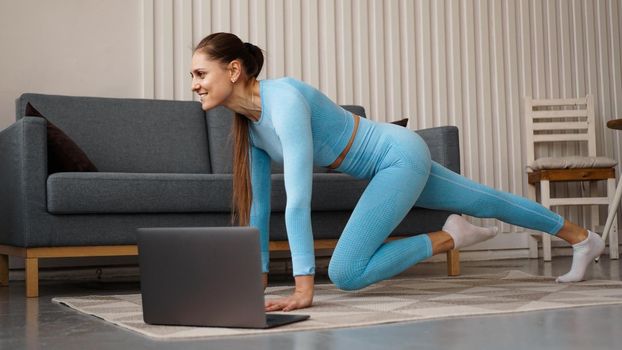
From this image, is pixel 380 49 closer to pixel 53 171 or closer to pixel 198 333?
pixel 53 171

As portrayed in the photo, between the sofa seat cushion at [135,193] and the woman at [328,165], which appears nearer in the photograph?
the woman at [328,165]

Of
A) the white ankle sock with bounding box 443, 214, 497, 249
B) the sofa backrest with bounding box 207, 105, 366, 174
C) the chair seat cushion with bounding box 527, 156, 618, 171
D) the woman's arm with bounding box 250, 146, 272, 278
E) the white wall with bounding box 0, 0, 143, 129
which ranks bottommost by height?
the white ankle sock with bounding box 443, 214, 497, 249

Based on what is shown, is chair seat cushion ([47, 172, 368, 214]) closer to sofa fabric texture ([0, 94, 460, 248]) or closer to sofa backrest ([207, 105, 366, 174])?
sofa fabric texture ([0, 94, 460, 248])

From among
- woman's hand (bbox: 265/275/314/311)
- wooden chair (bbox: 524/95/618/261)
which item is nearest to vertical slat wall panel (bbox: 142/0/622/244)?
wooden chair (bbox: 524/95/618/261)

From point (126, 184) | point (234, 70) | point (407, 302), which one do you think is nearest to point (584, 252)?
point (407, 302)

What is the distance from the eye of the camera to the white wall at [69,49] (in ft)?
12.6

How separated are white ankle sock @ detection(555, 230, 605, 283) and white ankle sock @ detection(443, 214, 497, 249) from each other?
364 mm

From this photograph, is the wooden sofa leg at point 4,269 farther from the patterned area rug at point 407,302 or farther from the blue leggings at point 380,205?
the blue leggings at point 380,205

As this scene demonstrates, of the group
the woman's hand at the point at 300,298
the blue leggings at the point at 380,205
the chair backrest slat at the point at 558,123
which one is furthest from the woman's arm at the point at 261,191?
the chair backrest slat at the point at 558,123

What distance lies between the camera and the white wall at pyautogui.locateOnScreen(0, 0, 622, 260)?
3.95 metres

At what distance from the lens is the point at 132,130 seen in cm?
370

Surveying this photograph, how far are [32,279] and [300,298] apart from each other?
120 cm

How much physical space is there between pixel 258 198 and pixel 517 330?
3.25 feet

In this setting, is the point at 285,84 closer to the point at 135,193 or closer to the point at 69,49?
the point at 135,193
